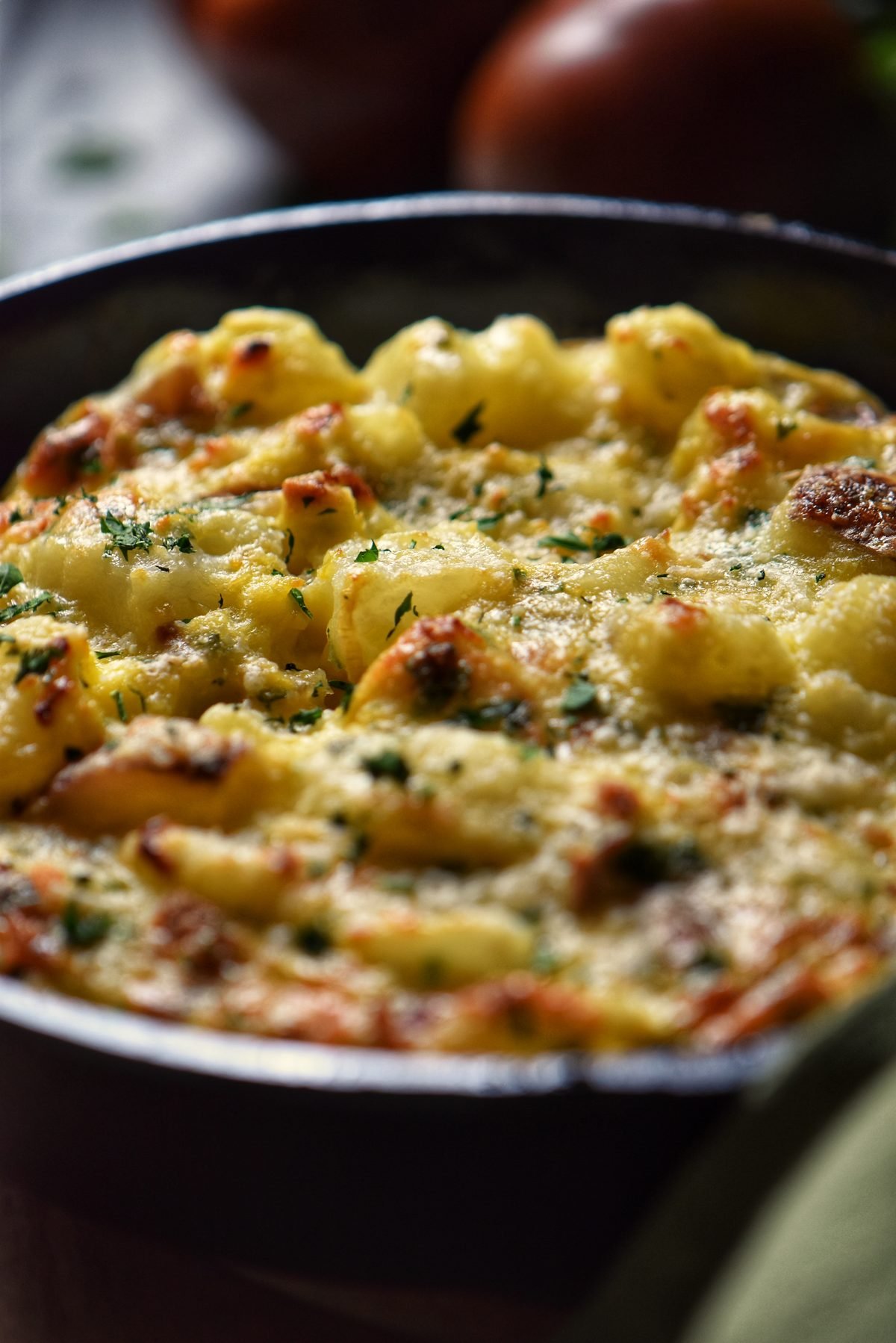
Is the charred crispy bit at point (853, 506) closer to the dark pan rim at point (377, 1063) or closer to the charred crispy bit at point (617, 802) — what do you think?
the charred crispy bit at point (617, 802)

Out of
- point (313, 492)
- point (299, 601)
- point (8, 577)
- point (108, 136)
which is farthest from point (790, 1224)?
point (108, 136)

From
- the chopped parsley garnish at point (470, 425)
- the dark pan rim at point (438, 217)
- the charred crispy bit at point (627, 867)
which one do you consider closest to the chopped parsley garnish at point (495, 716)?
the charred crispy bit at point (627, 867)

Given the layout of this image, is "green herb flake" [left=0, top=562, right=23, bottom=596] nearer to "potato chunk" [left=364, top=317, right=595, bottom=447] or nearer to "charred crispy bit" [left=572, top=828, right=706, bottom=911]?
"potato chunk" [left=364, top=317, right=595, bottom=447]

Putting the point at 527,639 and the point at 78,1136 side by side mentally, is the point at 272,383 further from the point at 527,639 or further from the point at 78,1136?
the point at 78,1136

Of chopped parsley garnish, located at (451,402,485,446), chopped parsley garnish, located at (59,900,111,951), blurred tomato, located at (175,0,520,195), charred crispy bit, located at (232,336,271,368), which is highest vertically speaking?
blurred tomato, located at (175,0,520,195)

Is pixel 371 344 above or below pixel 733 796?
above

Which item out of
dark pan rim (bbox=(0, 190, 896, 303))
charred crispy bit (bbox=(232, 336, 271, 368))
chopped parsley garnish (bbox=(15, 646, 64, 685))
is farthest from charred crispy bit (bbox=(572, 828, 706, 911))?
dark pan rim (bbox=(0, 190, 896, 303))

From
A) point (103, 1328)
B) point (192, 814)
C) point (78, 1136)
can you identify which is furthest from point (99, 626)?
point (103, 1328)
